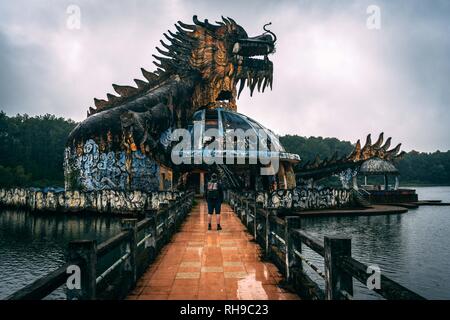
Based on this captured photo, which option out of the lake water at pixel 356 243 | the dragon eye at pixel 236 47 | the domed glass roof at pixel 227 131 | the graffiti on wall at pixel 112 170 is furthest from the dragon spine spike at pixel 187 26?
the lake water at pixel 356 243

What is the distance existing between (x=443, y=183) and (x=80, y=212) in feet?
366

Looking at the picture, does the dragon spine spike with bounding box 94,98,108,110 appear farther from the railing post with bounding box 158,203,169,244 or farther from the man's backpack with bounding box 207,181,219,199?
the railing post with bounding box 158,203,169,244

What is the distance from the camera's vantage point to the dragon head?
1240 inches

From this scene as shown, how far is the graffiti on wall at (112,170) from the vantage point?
2777 cm

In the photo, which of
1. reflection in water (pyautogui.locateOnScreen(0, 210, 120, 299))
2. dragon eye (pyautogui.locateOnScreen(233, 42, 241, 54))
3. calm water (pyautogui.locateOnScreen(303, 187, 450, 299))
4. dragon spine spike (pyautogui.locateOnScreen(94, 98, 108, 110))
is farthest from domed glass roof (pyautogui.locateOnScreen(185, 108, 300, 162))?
reflection in water (pyautogui.locateOnScreen(0, 210, 120, 299))

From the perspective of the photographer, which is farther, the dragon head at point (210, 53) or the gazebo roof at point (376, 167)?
the gazebo roof at point (376, 167)

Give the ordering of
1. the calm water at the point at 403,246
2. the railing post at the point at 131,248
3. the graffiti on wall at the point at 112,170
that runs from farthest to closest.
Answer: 1. the graffiti on wall at the point at 112,170
2. the calm water at the point at 403,246
3. the railing post at the point at 131,248

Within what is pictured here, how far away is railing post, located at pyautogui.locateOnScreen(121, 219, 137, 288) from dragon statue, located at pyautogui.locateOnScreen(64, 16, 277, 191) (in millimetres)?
17327

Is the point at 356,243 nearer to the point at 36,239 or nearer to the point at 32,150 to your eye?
the point at 36,239

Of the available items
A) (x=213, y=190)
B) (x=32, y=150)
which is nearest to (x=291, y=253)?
(x=213, y=190)

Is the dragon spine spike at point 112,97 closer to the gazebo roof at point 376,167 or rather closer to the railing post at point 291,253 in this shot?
the gazebo roof at point 376,167

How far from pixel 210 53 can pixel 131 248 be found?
27.7 metres

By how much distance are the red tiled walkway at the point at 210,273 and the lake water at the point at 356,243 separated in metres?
3.28
